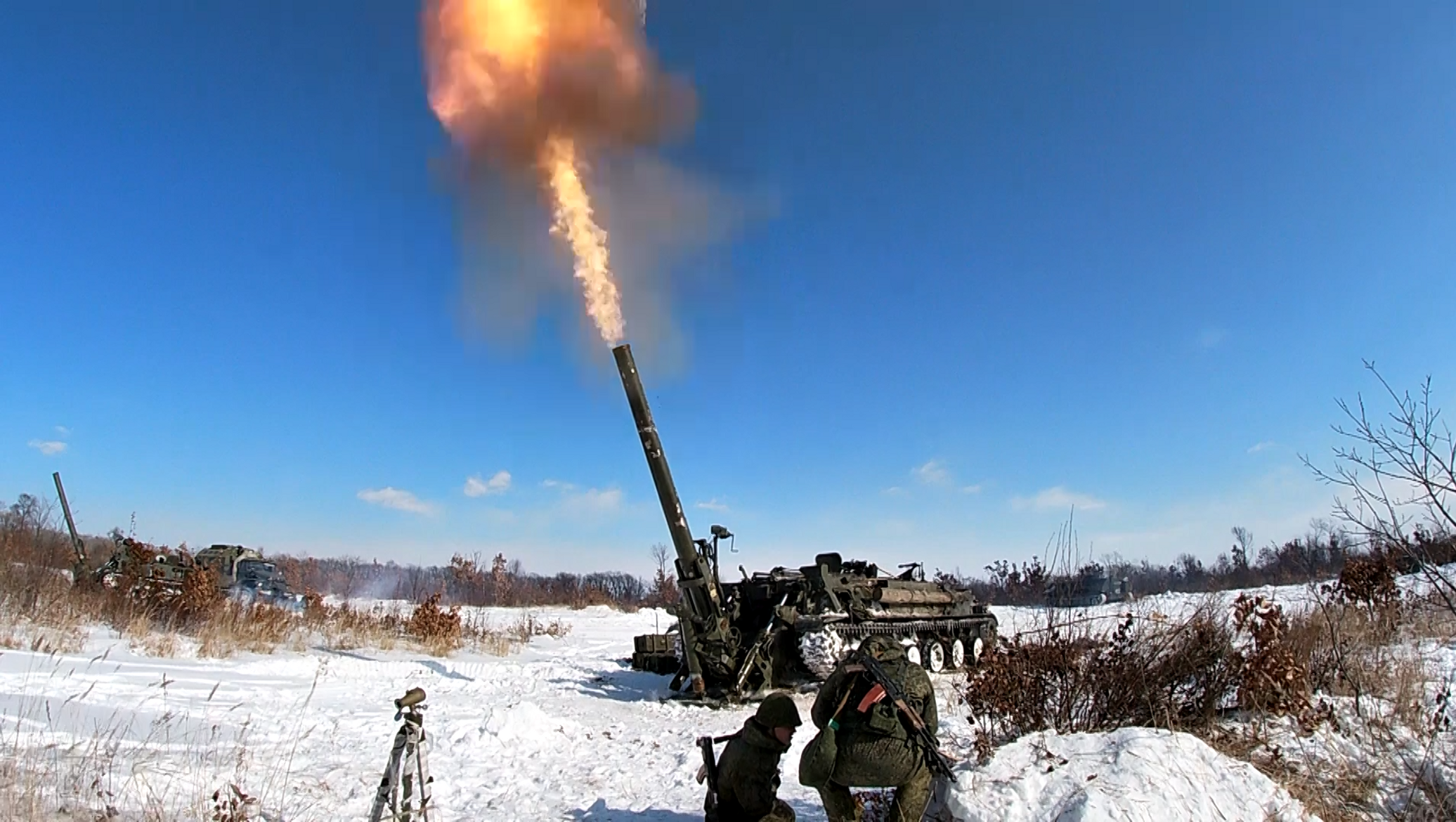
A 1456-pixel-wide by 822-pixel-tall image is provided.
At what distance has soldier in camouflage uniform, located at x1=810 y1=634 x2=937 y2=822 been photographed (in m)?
4.57

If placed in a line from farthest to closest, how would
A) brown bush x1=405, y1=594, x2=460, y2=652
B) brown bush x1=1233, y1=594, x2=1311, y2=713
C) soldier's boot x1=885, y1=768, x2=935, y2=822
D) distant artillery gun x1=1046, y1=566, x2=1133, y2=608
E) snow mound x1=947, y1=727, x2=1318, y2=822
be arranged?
brown bush x1=405, y1=594, x2=460, y2=652 < distant artillery gun x1=1046, y1=566, x2=1133, y2=608 < brown bush x1=1233, y1=594, x2=1311, y2=713 < soldier's boot x1=885, y1=768, x2=935, y2=822 < snow mound x1=947, y1=727, x2=1318, y2=822

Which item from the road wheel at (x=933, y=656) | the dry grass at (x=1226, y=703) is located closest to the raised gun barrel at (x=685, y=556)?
the road wheel at (x=933, y=656)

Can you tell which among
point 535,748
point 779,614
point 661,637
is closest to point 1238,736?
point 535,748

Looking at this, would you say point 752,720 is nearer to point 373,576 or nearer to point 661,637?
point 661,637

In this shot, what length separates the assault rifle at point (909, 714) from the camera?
4605mm

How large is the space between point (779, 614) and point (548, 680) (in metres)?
4.39

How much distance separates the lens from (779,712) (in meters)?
5.13

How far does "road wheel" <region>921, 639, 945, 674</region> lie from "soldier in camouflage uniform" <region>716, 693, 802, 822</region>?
1024 cm

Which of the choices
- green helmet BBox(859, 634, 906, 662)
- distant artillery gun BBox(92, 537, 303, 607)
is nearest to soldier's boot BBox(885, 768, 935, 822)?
green helmet BBox(859, 634, 906, 662)

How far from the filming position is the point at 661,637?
14.5 metres

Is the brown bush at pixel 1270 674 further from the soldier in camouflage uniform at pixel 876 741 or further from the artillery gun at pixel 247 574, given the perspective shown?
the artillery gun at pixel 247 574

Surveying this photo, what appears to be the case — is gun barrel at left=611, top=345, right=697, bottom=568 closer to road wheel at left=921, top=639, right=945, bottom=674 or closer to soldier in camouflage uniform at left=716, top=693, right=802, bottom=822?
road wheel at left=921, top=639, right=945, bottom=674

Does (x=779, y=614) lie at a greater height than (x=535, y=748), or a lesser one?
greater

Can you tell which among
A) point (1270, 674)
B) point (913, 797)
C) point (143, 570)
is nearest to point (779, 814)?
point (913, 797)
